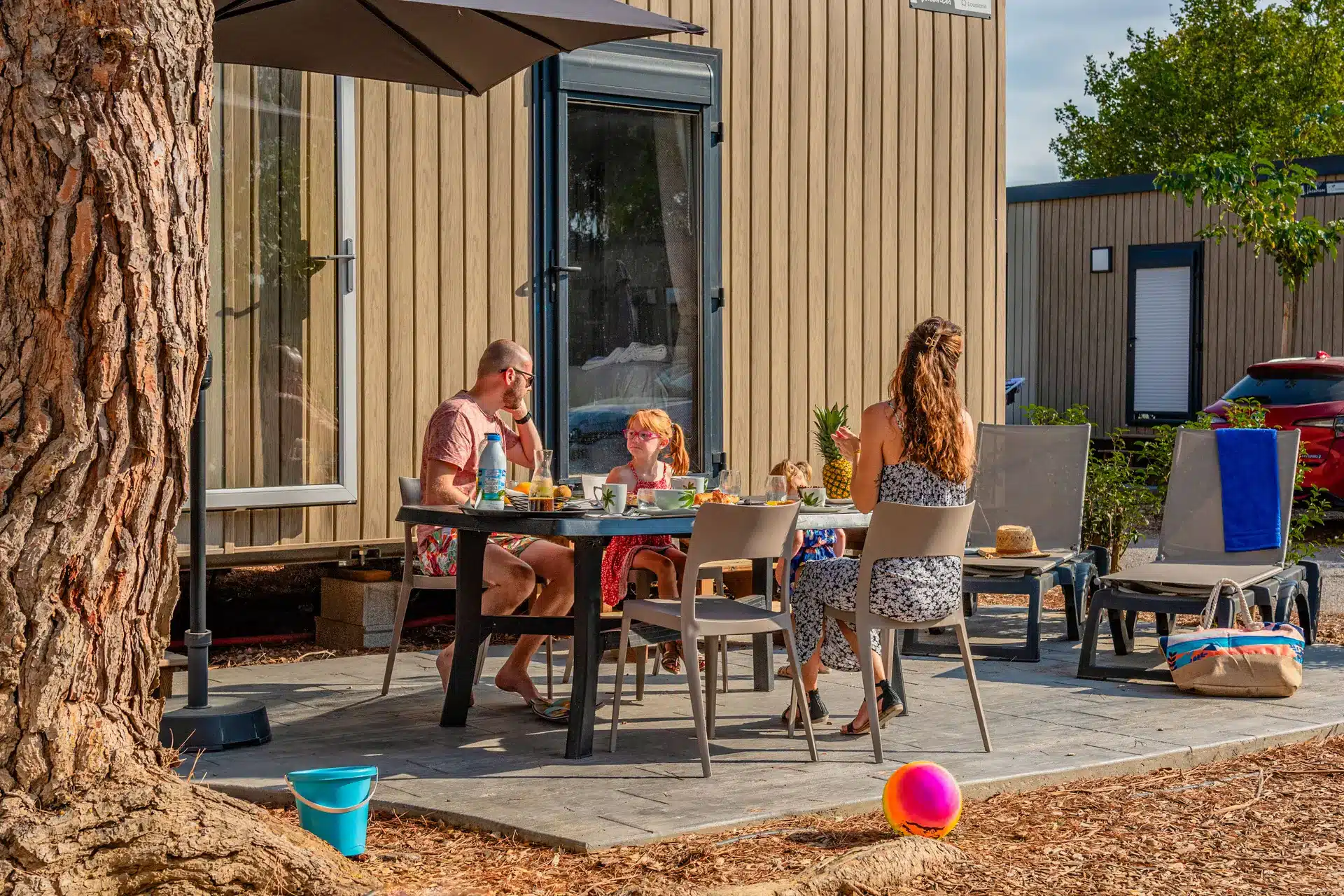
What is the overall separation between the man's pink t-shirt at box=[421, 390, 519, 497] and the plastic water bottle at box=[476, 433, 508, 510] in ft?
0.96

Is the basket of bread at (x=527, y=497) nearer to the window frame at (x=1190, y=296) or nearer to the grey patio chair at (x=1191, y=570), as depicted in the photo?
the grey patio chair at (x=1191, y=570)

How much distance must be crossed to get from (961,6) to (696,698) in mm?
5532

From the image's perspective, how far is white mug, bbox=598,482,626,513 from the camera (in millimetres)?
4902

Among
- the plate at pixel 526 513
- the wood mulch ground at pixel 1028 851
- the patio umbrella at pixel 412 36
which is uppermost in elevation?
the patio umbrella at pixel 412 36

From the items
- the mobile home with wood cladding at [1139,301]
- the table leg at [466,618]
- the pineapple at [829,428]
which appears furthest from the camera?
the mobile home with wood cladding at [1139,301]

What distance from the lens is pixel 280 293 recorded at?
6.57 m

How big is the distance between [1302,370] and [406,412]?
803 centimetres

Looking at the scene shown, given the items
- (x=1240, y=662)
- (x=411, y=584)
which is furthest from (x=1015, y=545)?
(x=411, y=584)

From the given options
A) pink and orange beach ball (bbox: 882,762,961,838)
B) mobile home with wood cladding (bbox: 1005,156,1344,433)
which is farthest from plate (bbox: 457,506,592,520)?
mobile home with wood cladding (bbox: 1005,156,1344,433)

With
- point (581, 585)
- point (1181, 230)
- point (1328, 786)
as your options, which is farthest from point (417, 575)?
point (1181, 230)

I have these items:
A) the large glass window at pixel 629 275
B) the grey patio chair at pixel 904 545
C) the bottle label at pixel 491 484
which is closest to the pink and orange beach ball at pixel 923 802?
the grey patio chair at pixel 904 545

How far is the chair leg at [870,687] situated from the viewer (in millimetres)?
4629

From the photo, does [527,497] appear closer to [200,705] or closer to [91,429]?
[200,705]

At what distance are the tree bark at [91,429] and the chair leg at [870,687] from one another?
1.96 m
